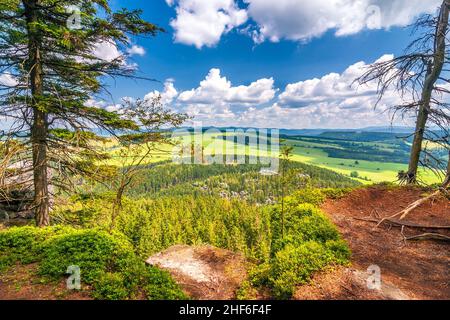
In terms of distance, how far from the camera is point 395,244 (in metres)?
5.97

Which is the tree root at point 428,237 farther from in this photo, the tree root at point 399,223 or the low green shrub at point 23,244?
the low green shrub at point 23,244

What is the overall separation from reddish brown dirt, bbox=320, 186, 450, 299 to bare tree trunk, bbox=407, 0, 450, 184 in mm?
1664

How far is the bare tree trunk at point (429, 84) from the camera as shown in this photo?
29.3 feet

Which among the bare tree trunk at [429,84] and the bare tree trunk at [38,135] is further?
the bare tree trunk at [429,84]

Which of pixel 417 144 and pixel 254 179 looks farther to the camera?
pixel 254 179

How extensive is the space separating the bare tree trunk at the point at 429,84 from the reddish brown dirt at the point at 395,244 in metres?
1.66

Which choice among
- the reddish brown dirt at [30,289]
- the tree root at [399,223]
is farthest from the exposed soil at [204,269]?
the tree root at [399,223]

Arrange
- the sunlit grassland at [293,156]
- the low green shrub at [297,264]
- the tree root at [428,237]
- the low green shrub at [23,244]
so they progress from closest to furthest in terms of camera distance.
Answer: the low green shrub at [297,264] < the low green shrub at [23,244] < the tree root at [428,237] < the sunlit grassland at [293,156]

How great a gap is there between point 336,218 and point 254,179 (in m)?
147

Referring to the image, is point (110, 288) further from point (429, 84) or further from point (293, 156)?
point (429, 84)
